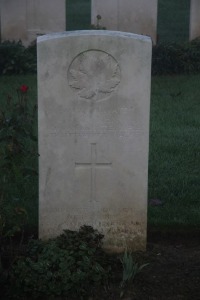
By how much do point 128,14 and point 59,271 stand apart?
924 centimetres

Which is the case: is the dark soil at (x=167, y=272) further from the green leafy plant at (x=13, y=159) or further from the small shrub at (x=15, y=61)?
the small shrub at (x=15, y=61)

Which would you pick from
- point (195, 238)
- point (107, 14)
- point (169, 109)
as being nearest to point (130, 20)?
point (107, 14)

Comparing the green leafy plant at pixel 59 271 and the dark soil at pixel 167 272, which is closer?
the green leafy plant at pixel 59 271

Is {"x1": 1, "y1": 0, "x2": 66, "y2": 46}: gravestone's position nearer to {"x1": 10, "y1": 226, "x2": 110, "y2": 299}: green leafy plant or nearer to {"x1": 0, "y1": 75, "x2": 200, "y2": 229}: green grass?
{"x1": 0, "y1": 75, "x2": 200, "y2": 229}: green grass

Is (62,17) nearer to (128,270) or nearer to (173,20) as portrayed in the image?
(173,20)

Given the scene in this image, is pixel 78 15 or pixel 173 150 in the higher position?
pixel 78 15

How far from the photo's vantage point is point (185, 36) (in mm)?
17312

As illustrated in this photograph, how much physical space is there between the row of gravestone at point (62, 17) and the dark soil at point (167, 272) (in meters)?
8.13

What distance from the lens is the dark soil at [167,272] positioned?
480 cm

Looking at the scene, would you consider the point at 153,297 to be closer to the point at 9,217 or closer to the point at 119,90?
the point at 9,217

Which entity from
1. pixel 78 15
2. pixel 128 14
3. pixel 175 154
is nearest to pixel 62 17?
pixel 128 14

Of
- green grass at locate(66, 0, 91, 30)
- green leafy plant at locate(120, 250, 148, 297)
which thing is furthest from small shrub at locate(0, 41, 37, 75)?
green leafy plant at locate(120, 250, 148, 297)

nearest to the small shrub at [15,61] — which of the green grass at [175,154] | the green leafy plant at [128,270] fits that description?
the green grass at [175,154]

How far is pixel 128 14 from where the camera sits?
13.4m
